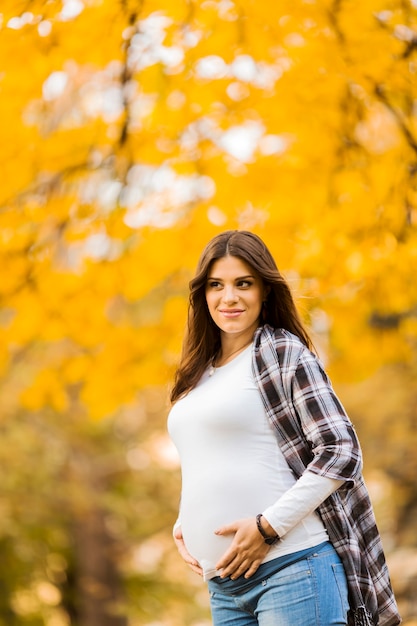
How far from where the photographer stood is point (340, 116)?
4.73m

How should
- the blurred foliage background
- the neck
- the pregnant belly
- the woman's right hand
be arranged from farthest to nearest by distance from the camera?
the blurred foliage background → the neck → the woman's right hand → the pregnant belly

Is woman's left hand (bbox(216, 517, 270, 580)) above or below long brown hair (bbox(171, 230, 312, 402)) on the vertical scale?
below

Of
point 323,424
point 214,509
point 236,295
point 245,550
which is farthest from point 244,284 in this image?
point 245,550

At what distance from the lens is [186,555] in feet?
8.28

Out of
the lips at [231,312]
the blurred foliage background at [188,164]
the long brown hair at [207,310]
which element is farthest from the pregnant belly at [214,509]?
the blurred foliage background at [188,164]

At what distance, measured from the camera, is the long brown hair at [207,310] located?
2512 millimetres

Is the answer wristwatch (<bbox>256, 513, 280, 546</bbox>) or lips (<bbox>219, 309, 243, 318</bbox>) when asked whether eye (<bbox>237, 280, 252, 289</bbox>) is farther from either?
wristwatch (<bbox>256, 513, 280, 546</bbox>)

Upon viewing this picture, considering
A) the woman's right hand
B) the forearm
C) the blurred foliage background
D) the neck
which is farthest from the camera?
the blurred foliage background

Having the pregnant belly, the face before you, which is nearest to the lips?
the face

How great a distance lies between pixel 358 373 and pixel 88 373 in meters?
1.79

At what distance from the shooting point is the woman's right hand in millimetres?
2461

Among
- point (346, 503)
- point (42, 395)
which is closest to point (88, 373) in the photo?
point (42, 395)

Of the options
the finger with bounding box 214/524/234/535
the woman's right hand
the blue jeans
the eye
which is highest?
the eye

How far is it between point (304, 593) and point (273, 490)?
257 mm
